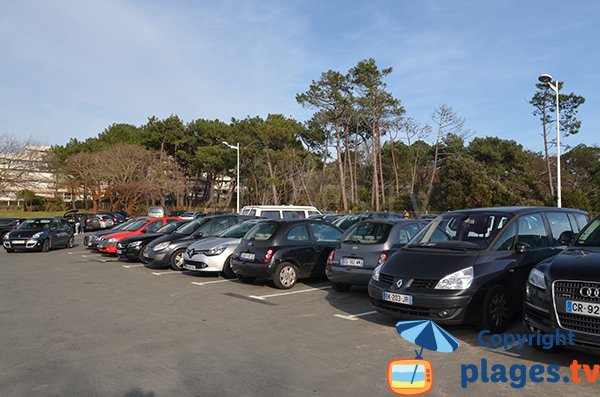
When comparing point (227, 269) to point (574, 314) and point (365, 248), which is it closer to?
point (365, 248)

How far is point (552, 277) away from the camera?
507 cm

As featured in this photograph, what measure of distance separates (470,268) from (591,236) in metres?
1.50

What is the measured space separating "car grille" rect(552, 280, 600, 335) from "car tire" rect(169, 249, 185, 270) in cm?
1055

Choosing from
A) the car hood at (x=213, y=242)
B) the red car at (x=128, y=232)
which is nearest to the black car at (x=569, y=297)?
the car hood at (x=213, y=242)

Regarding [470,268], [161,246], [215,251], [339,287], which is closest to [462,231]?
[470,268]

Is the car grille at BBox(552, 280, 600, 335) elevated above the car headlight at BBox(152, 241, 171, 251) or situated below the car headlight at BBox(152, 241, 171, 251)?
above

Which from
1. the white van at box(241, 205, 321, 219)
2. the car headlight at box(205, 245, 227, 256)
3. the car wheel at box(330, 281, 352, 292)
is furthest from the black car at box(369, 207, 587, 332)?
the white van at box(241, 205, 321, 219)

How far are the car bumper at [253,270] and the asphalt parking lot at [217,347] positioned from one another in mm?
360

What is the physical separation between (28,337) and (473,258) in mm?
6164

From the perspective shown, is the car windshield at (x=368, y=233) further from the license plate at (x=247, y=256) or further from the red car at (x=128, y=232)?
the red car at (x=128, y=232)

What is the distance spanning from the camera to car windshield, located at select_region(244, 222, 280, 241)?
10.7 meters

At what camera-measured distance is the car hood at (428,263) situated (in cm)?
638

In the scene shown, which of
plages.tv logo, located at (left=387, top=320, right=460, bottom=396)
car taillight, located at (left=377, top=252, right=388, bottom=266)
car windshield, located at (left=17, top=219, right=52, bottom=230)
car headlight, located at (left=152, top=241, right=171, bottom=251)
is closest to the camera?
plages.tv logo, located at (left=387, top=320, right=460, bottom=396)

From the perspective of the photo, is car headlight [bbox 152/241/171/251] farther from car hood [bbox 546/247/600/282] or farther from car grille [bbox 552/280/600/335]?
car grille [bbox 552/280/600/335]
